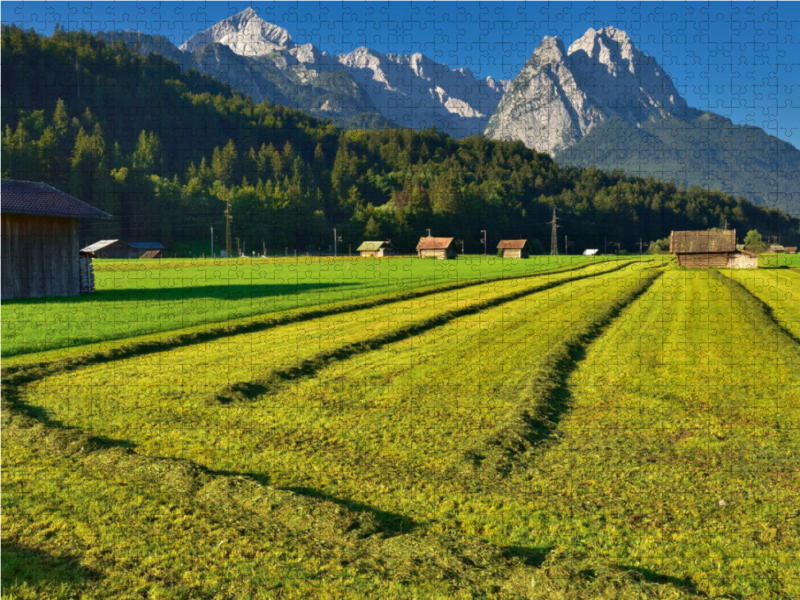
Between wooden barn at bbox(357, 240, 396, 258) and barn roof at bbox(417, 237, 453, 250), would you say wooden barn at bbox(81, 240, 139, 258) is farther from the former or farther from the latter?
barn roof at bbox(417, 237, 453, 250)

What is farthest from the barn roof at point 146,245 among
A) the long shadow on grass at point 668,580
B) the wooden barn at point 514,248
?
the long shadow on grass at point 668,580

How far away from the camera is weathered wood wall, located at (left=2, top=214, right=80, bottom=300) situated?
30.8 metres

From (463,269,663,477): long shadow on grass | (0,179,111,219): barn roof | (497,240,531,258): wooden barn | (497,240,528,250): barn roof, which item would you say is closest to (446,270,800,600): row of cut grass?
(463,269,663,477): long shadow on grass

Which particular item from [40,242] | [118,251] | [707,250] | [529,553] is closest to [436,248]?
[707,250]

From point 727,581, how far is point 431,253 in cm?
11414

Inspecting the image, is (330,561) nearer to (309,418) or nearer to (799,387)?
(309,418)

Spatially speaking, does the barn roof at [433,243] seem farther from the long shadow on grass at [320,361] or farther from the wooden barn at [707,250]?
the long shadow on grass at [320,361]

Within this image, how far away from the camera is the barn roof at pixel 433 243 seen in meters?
118

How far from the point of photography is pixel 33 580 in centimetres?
583

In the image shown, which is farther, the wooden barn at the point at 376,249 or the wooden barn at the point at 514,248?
the wooden barn at the point at 514,248

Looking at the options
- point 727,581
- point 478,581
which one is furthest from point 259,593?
point 727,581

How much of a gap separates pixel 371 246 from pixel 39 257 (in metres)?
93.0

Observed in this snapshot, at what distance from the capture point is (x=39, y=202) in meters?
31.8

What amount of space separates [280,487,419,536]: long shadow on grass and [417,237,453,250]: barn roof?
11116 cm
